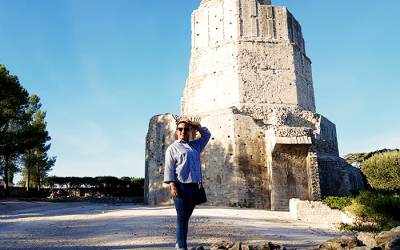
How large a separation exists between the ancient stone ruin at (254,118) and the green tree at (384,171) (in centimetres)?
66

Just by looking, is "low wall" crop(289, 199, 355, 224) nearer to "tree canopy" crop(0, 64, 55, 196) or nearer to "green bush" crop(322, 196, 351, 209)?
"green bush" crop(322, 196, 351, 209)

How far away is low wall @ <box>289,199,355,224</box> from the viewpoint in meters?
9.41

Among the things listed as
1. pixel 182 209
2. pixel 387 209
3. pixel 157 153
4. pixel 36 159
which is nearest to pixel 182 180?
pixel 182 209

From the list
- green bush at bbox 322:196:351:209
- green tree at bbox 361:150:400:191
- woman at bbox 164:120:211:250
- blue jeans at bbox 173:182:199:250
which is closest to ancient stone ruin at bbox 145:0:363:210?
green tree at bbox 361:150:400:191

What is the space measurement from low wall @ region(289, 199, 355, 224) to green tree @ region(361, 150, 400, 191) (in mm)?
8055

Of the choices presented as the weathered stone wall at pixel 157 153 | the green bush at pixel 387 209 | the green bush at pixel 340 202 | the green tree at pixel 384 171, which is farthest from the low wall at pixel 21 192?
the green tree at pixel 384 171

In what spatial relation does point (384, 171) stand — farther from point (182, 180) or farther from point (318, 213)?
point (182, 180)

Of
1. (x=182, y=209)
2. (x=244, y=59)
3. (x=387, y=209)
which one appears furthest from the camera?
(x=244, y=59)

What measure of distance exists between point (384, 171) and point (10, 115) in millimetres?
20828

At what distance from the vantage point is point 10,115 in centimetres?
1759

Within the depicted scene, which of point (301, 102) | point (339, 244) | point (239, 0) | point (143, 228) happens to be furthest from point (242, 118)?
point (339, 244)

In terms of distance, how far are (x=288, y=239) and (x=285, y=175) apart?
8.16 meters

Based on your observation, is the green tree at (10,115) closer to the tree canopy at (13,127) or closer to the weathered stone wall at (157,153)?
the tree canopy at (13,127)

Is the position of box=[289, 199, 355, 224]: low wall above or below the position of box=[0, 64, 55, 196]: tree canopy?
below
